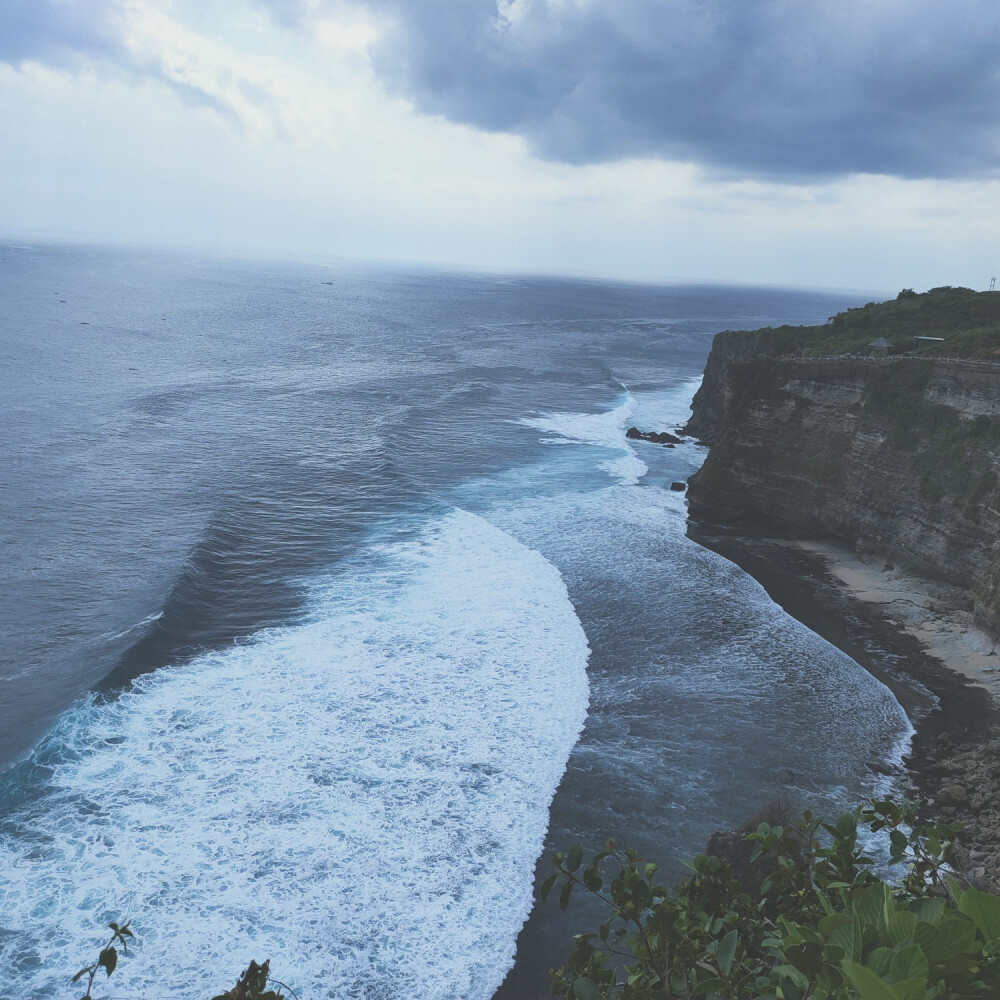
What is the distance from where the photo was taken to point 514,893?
60.5ft

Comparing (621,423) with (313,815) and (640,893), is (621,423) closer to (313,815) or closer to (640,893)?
(313,815)

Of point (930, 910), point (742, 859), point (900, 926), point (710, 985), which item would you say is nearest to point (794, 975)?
point (900, 926)

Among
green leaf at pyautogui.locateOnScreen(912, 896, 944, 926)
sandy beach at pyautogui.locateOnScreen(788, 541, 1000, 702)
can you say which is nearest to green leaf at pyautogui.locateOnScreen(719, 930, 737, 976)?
green leaf at pyautogui.locateOnScreen(912, 896, 944, 926)

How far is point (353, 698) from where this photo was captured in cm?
2573

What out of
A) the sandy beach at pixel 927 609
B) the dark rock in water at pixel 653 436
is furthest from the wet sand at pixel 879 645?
the dark rock in water at pixel 653 436

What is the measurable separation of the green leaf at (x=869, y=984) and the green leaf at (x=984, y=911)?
1763mm

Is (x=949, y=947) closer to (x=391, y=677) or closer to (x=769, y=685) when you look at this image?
(x=391, y=677)

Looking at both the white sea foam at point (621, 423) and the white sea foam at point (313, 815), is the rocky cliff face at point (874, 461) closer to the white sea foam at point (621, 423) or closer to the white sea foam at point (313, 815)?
the white sea foam at point (621, 423)

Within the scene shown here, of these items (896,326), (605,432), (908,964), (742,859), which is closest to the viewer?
(908,964)

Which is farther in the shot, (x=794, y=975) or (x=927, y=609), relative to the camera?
(x=927, y=609)

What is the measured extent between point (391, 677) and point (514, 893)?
33.4 ft

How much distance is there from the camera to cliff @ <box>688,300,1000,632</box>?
36.6 meters

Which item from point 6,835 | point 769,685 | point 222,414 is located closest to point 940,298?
point 769,685

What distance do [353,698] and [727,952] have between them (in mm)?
21528
